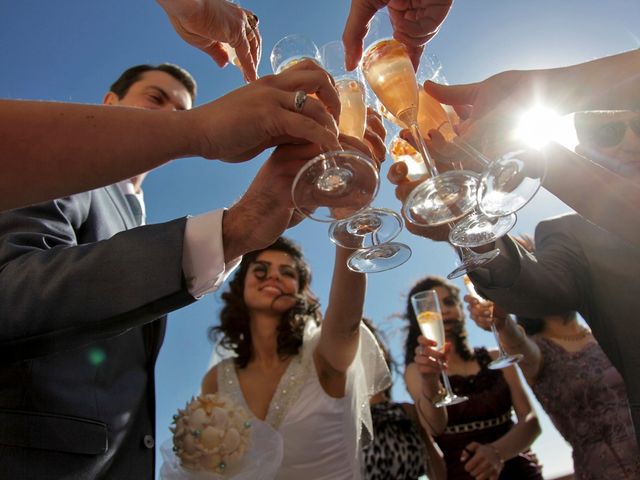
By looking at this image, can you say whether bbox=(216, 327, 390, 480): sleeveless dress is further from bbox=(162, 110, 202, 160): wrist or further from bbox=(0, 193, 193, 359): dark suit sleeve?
bbox=(162, 110, 202, 160): wrist

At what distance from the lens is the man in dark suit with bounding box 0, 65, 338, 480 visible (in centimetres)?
109

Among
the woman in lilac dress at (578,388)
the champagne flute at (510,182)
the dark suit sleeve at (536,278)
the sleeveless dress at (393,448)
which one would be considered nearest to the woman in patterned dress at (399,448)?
the sleeveless dress at (393,448)

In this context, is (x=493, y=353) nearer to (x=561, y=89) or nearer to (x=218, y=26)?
(x=561, y=89)

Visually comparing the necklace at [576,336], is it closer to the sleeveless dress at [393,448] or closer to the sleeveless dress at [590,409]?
the sleeveless dress at [590,409]

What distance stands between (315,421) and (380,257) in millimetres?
1359

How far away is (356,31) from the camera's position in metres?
1.75

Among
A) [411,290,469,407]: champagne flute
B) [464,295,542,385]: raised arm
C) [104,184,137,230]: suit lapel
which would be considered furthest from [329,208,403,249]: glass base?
[464,295,542,385]: raised arm

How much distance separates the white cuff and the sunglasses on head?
190 cm

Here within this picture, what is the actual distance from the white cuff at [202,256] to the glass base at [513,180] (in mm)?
767

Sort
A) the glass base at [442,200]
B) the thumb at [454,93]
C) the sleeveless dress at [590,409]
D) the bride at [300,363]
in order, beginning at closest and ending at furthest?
the glass base at [442,200] < the thumb at [454,93] < the bride at [300,363] < the sleeveless dress at [590,409]

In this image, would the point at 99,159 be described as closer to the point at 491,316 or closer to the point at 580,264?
the point at 580,264

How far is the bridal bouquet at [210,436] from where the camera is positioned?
1824mm

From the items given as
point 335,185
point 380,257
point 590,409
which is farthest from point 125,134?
point 590,409

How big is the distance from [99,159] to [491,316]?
276 cm
